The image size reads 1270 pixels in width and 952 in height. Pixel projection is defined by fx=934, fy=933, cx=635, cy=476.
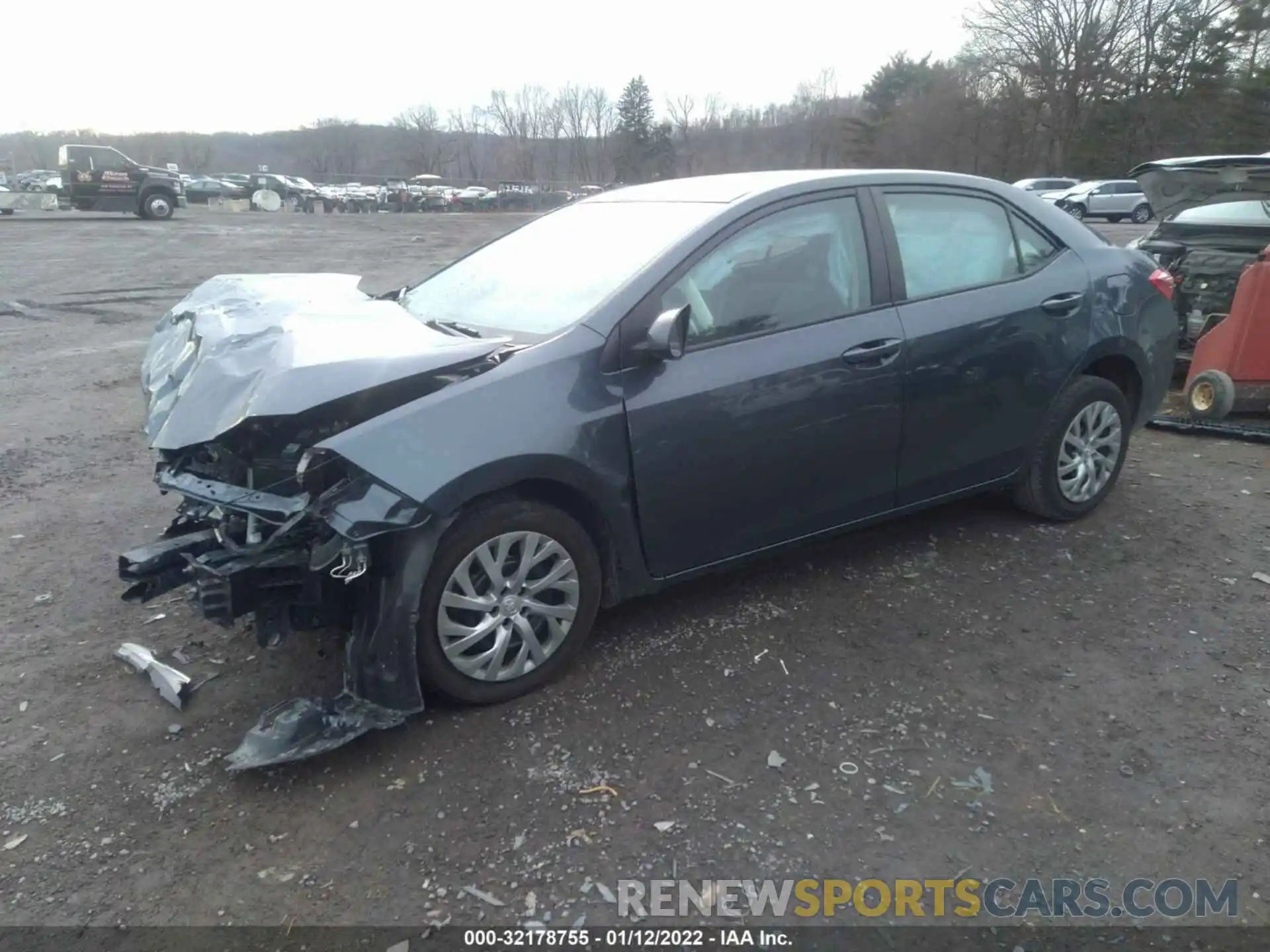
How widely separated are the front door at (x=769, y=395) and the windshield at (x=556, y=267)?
0.24 meters

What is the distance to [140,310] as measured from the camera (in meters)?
12.2

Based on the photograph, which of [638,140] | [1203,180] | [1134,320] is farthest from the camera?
[638,140]

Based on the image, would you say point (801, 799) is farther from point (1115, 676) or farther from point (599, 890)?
point (1115, 676)

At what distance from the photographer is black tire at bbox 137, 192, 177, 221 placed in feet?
95.9

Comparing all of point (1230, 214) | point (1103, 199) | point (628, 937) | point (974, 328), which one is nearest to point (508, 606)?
point (628, 937)

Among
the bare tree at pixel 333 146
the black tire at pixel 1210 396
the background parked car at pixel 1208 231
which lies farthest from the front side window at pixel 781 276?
the bare tree at pixel 333 146

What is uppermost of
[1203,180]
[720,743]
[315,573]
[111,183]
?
[111,183]

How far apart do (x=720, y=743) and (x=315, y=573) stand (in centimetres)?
138

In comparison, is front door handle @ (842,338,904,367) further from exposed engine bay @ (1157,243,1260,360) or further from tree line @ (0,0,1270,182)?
tree line @ (0,0,1270,182)

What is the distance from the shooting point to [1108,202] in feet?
115

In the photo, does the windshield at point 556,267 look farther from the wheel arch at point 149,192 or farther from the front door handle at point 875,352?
the wheel arch at point 149,192

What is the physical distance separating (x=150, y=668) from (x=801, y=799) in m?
2.35

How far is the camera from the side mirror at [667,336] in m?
3.13

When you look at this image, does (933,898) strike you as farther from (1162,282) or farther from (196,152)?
(196,152)
